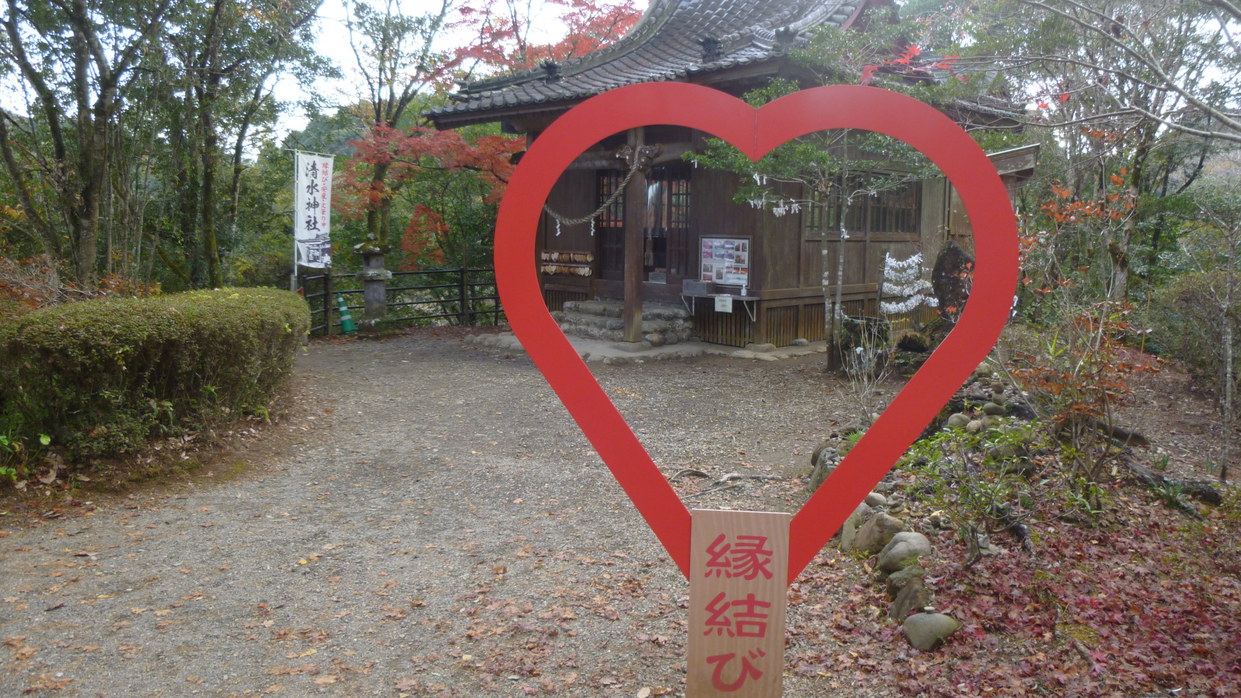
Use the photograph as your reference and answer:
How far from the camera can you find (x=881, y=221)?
12531 millimetres

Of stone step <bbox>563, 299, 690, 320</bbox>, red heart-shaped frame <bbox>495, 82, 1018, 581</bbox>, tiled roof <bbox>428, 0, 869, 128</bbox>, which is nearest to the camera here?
red heart-shaped frame <bbox>495, 82, 1018, 581</bbox>

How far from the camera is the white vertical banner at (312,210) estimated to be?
1127 centimetres

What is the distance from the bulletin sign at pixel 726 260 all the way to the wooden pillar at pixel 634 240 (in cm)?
96

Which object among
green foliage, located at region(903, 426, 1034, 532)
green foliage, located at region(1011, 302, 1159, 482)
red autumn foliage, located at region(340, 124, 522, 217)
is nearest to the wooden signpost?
green foliage, located at region(903, 426, 1034, 532)

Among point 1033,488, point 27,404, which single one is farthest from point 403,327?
point 1033,488

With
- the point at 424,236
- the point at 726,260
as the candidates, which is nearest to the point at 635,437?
the point at 726,260

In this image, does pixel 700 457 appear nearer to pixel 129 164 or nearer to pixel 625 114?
pixel 625 114

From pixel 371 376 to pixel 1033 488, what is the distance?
7.33 meters

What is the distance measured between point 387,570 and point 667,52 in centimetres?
920

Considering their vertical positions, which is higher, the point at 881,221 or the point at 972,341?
the point at 881,221

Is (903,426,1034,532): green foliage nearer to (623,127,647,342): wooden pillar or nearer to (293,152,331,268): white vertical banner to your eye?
(623,127,647,342): wooden pillar

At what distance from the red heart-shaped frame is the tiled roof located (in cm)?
660

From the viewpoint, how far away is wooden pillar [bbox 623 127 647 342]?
410 inches

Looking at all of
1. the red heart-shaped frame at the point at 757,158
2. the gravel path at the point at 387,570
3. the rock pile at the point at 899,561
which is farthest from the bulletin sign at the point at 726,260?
the red heart-shaped frame at the point at 757,158
